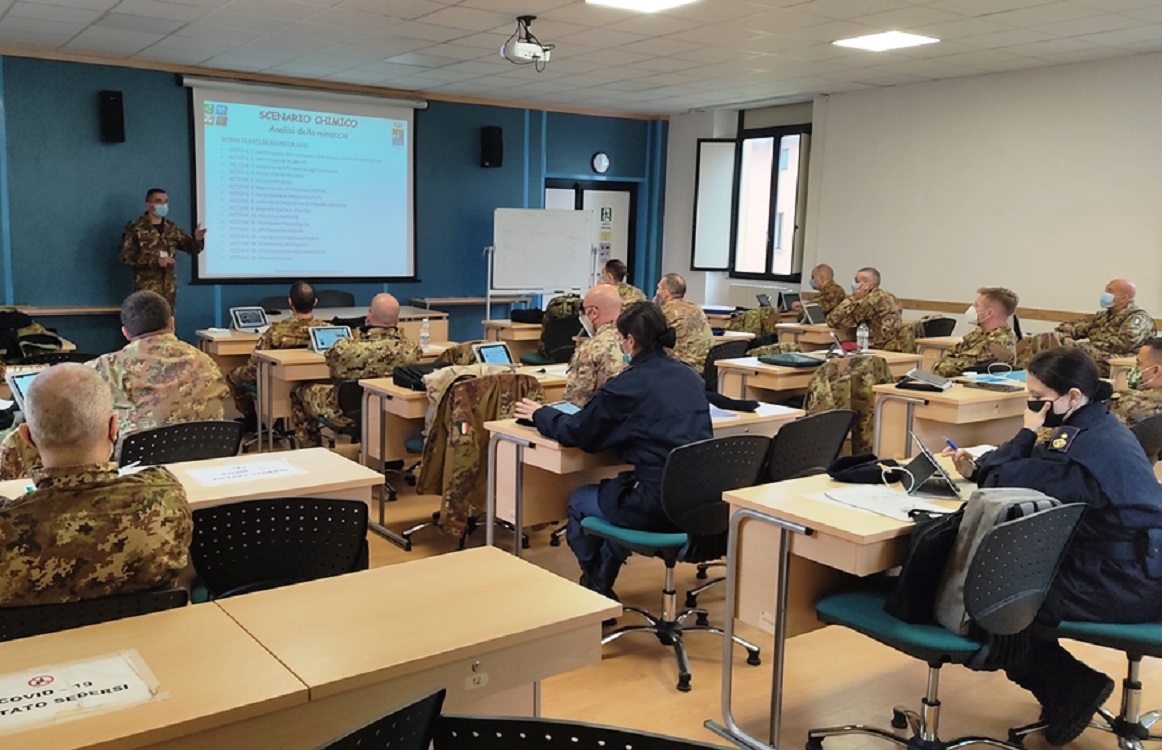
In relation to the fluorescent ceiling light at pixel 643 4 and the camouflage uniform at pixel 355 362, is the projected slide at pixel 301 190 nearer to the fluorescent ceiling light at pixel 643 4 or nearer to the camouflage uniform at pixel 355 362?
the camouflage uniform at pixel 355 362

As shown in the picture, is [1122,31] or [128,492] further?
[1122,31]

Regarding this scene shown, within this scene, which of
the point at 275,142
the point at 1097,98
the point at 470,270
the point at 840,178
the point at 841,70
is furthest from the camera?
the point at 470,270

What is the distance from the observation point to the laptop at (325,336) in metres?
6.39

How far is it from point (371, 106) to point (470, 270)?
2148 mm

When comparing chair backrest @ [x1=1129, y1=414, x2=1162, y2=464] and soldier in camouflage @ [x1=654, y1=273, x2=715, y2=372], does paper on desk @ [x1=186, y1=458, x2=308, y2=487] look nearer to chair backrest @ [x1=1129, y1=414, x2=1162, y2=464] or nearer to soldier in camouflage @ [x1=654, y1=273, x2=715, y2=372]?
chair backrest @ [x1=1129, y1=414, x2=1162, y2=464]

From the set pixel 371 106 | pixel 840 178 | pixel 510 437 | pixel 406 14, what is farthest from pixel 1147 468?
pixel 371 106

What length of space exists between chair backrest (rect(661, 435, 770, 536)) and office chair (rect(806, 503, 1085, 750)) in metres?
0.68

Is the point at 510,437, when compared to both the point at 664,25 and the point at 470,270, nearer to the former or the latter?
the point at 664,25

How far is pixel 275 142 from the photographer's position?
31.8 feet

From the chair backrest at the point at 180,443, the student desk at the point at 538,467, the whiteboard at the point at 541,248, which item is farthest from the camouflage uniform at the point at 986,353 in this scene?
the whiteboard at the point at 541,248

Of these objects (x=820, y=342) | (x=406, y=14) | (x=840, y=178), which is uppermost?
(x=406, y=14)

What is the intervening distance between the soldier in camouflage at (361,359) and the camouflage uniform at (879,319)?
388 centimetres

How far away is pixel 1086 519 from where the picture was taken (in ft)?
9.68

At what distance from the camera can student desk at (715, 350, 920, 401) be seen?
633 centimetres
